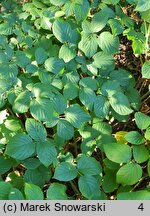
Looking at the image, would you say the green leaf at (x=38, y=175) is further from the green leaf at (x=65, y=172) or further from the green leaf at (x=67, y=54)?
the green leaf at (x=67, y=54)

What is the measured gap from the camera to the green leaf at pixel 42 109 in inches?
53.4

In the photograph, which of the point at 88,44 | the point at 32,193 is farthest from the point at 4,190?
the point at 88,44

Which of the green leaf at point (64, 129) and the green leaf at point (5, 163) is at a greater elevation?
the green leaf at point (64, 129)

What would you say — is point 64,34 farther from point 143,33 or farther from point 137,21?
point 137,21

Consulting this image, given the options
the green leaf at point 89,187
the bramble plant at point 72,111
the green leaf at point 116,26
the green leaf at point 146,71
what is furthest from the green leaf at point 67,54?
the green leaf at point 89,187

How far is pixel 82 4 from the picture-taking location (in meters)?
1.71

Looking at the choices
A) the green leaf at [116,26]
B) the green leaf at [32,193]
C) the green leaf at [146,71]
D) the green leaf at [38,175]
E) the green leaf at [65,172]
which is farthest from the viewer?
the green leaf at [116,26]

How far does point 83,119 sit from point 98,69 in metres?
0.35

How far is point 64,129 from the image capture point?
1389 mm

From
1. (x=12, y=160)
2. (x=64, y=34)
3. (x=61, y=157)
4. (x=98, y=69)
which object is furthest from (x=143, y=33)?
(x=12, y=160)

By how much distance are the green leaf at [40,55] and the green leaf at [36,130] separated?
367mm

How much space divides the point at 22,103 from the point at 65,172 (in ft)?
1.02

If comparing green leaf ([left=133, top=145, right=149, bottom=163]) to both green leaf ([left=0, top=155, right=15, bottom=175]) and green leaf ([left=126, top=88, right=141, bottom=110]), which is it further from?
green leaf ([left=0, top=155, right=15, bottom=175])

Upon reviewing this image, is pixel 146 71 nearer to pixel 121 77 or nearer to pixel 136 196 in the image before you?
pixel 121 77
